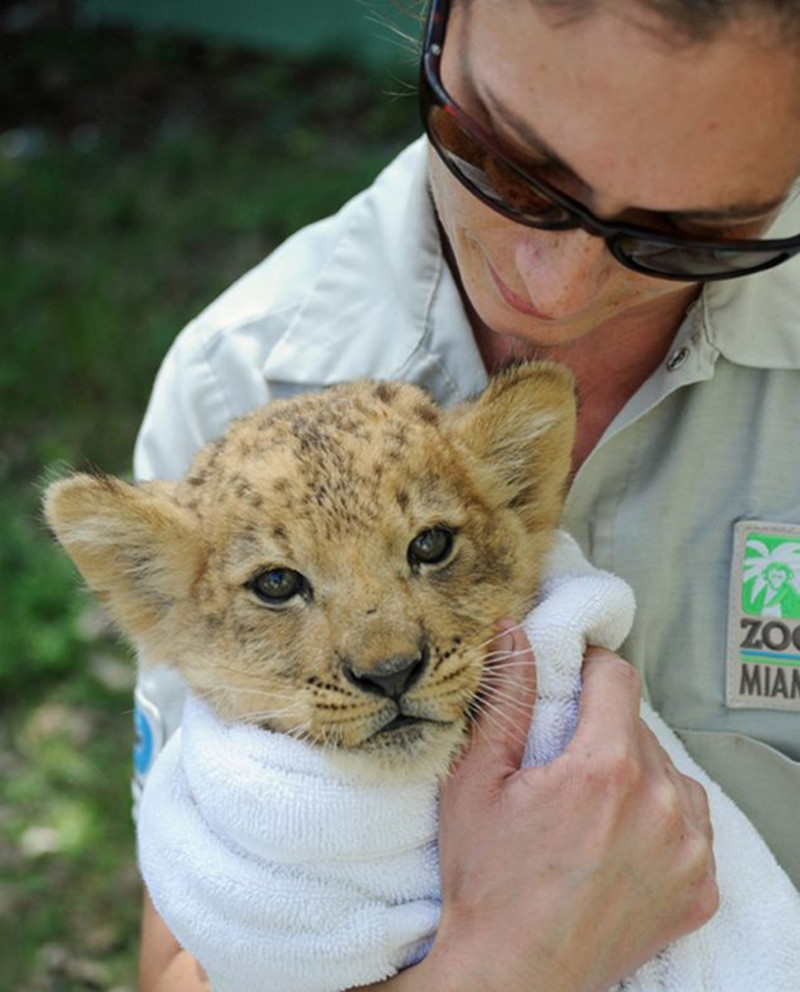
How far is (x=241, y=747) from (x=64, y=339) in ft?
13.2

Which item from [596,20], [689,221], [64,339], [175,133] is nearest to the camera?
[596,20]

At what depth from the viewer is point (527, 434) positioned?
2.13 m

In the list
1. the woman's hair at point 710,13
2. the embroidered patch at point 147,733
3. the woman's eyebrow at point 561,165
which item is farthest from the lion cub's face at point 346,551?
the woman's hair at point 710,13

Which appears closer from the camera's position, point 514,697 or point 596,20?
point 596,20

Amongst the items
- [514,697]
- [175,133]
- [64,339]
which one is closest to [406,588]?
[514,697]

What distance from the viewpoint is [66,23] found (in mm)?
8586

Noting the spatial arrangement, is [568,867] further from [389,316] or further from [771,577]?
[389,316]

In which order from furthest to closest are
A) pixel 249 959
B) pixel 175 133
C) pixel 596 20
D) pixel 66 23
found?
pixel 66 23
pixel 175 133
pixel 249 959
pixel 596 20

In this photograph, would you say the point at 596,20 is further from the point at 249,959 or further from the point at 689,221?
the point at 249,959

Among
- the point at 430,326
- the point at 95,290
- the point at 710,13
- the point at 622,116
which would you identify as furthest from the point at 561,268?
the point at 95,290

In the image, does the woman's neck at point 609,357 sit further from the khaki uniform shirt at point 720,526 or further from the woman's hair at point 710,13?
the woman's hair at point 710,13

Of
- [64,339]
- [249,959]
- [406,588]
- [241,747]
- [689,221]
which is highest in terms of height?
[689,221]

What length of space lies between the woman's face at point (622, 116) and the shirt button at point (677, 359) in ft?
1.01

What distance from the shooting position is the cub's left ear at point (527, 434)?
210 centimetres
